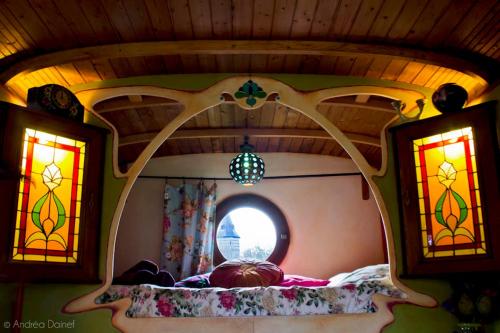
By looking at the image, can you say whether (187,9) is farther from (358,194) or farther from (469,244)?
(358,194)

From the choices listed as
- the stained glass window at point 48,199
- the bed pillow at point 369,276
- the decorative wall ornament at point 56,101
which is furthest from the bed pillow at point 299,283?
the decorative wall ornament at point 56,101

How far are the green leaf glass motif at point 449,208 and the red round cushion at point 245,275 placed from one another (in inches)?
49.3

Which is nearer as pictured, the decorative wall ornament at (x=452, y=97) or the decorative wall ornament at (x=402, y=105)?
the decorative wall ornament at (x=452, y=97)

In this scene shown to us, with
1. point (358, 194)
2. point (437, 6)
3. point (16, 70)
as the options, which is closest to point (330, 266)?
point (358, 194)

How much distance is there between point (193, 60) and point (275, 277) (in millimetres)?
1781

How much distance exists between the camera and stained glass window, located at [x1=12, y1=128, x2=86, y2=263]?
10.6 ft

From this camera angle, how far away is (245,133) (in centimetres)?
516

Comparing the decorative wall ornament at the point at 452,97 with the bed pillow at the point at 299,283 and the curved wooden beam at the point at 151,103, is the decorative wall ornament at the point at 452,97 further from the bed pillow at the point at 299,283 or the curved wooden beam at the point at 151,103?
the bed pillow at the point at 299,283

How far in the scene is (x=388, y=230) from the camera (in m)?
3.62

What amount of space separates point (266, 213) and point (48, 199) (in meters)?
3.03

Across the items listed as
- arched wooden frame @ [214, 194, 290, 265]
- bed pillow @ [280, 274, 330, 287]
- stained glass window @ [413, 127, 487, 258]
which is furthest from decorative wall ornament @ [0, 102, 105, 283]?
arched wooden frame @ [214, 194, 290, 265]

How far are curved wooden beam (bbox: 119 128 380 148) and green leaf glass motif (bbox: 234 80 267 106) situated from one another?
134cm

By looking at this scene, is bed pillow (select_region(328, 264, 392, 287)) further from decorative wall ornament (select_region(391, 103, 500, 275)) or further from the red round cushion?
the red round cushion

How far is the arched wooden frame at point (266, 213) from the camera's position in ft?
19.0
